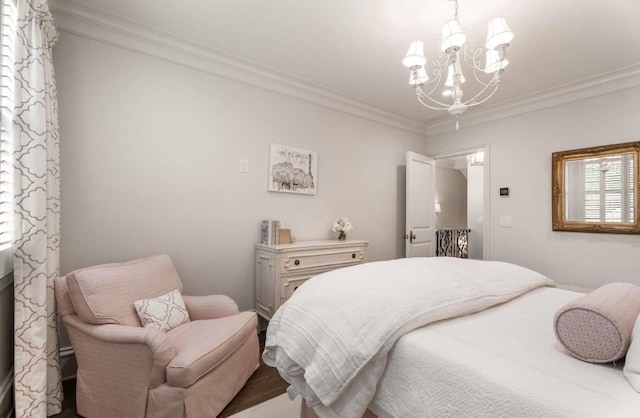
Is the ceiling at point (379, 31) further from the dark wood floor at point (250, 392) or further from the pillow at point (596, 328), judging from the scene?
the dark wood floor at point (250, 392)

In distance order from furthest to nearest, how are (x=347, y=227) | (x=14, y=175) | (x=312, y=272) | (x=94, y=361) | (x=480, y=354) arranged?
(x=347, y=227), (x=312, y=272), (x=94, y=361), (x=14, y=175), (x=480, y=354)

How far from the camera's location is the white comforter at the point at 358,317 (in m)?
1.07

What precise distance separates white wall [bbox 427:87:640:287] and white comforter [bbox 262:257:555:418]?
2.17 metres

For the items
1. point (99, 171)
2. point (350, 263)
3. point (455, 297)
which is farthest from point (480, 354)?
point (99, 171)

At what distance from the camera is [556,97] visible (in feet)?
10.7

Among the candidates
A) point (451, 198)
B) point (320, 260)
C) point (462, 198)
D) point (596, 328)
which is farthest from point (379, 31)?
point (462, 198)

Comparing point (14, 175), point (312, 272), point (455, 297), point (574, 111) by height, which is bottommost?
point (312, 272)

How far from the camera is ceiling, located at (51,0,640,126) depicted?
1.98 m

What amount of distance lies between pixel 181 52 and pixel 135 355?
2348 mm

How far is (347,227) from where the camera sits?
335 centimetres

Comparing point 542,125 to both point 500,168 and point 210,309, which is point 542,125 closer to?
point 500,168

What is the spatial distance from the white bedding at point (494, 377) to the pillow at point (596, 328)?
0.13ft

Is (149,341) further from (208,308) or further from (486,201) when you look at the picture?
(486,201)

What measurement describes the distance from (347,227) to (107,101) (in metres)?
2.48
